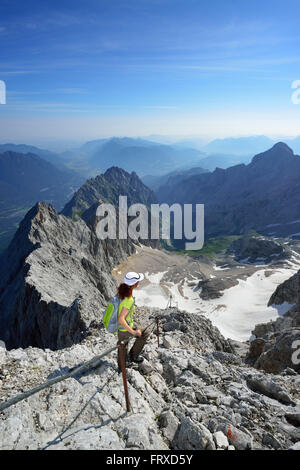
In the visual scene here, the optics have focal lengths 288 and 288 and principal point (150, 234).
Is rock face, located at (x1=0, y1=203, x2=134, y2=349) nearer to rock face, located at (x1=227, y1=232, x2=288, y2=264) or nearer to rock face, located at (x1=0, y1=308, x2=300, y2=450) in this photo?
rock face, located at (x1=0, y1=308, x2=300, y2=450)

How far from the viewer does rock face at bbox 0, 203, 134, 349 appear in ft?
88.4

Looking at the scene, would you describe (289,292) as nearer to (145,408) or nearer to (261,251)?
(145,408)

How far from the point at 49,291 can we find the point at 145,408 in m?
32.4

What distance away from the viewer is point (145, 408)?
8.62m

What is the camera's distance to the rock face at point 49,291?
27.0 m

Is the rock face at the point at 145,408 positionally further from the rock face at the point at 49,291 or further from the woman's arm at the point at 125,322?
the rock face at the point at 49,291

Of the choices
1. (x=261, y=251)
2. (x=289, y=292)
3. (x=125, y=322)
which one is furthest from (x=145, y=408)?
(x=261, y=251)

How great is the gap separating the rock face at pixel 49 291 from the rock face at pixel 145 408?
11431 mm

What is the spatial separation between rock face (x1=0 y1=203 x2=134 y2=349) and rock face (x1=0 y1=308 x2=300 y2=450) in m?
11.4

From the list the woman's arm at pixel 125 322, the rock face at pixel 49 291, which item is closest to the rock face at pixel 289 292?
the rock face at pixel 49 291

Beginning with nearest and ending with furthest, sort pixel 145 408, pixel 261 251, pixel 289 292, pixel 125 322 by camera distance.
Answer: pixel 125 322, pixel 145 408, pixel 289 292, pixel 261 251

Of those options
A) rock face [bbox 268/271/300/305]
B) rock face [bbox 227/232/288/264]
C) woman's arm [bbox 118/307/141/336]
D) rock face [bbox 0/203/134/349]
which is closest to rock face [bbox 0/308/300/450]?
woman's arm [bbox 118/307/141/336]
